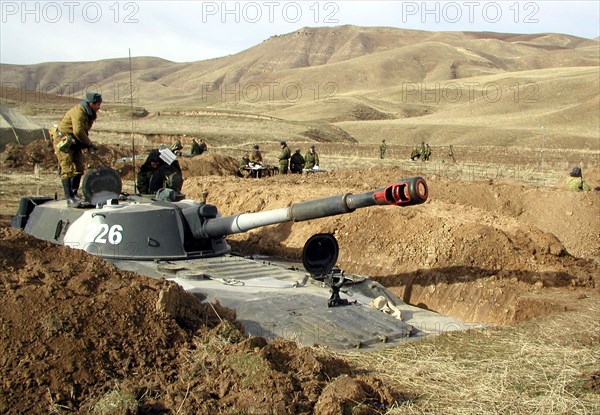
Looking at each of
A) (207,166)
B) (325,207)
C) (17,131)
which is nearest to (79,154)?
(325,207)

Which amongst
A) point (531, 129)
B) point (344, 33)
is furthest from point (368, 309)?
point (344, 33)

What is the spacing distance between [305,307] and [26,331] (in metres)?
3.83

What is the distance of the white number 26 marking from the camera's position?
1048 cm

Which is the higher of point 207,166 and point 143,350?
point 207,166

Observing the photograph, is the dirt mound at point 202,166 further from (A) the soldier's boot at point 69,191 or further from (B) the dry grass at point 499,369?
(B) the dry grass at point 499,369

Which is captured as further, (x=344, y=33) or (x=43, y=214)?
(x=344, y=33)

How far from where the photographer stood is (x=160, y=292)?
22.8ft

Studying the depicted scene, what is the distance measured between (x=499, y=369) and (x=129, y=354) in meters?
3.71

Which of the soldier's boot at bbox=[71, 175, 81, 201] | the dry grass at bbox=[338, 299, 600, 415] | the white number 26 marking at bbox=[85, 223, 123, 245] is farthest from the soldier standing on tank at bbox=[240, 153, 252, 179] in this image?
the dry grass at bbox=[338, 299, 600, 415]

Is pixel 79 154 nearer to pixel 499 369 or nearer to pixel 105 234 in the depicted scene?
pixel 105 234

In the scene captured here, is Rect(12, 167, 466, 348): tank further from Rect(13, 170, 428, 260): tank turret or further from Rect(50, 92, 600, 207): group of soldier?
Rect(50, 92, 600, 207): group of soldier

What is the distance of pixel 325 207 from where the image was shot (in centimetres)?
919

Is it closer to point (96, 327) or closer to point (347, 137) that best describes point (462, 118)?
point (347, 137)

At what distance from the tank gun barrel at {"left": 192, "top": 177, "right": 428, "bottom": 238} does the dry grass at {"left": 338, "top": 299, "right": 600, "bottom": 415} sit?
64.7 inches
